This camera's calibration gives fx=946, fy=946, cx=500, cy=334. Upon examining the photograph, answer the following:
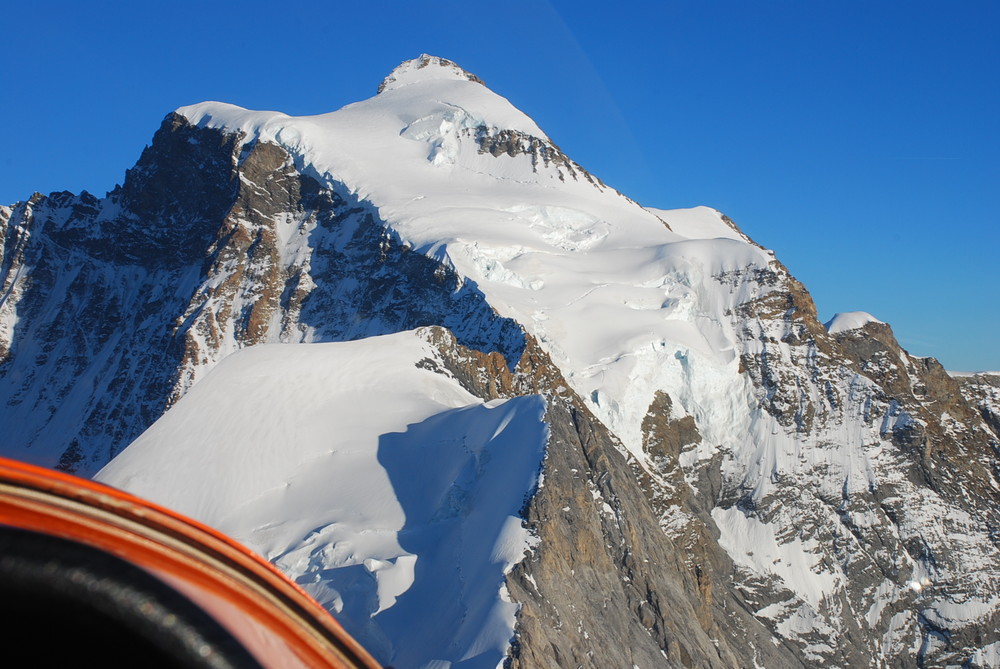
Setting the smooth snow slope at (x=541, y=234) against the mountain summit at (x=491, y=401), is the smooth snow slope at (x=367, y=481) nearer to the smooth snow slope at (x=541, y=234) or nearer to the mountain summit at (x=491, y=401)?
the mountain summit at (x=491, y=401)

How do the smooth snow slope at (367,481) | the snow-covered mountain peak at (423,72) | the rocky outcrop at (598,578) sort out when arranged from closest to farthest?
the smooth snow slope at (367,481) → the rocky outcrop at (598,578) → the snow-covered mountain peak at (423,72)

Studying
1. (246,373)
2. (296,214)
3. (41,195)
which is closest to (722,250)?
(296,214)

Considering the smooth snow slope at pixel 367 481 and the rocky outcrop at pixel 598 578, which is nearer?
the smooth snow slope at pixel 367 481

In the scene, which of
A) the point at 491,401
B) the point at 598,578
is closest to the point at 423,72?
the point at 491,401

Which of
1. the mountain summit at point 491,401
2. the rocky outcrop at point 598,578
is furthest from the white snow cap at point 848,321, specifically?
the rocky outcrop at point 598,578

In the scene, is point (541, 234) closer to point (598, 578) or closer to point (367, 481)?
point (367, 481)

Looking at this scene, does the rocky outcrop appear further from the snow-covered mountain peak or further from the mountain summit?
the snow-covered mountain peak

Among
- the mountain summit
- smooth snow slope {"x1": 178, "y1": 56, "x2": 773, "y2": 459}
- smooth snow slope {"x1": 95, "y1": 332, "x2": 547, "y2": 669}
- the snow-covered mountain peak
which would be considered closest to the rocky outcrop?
the mountain summit

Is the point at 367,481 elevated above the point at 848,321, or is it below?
below
